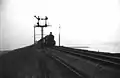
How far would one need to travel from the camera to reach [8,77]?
1598 cm

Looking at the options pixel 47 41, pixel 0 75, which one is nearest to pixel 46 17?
pixel 47 41

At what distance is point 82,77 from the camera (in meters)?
5.29

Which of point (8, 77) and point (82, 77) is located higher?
point (82, 77)

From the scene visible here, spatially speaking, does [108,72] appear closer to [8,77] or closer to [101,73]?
[101,73]

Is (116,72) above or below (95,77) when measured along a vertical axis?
above

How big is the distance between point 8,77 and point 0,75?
7.01ft

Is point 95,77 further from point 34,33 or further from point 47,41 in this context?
point 34,33

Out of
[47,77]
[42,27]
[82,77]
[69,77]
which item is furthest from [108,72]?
[42,27]

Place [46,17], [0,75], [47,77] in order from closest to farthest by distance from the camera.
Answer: [47,77]
[0,75]
[46,17]

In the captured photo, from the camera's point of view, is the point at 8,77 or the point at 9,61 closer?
the point at 8,77

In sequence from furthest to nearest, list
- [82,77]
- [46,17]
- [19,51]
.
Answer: [46,17] → [19,51] → [82,77]

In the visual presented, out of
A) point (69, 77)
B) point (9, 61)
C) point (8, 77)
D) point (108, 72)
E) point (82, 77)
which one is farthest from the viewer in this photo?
point (9, 61)

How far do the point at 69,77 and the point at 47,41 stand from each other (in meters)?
29.7

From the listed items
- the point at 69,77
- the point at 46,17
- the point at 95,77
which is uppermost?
the point at 46,17
